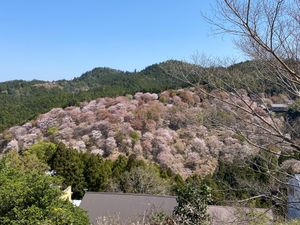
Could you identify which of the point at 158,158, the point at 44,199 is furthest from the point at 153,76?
the point at 44,199

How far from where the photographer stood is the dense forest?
169 inches

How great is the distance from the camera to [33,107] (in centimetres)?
4094

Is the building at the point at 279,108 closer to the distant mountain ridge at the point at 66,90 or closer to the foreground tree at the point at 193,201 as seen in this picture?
the foreground tree at the point at 193,201

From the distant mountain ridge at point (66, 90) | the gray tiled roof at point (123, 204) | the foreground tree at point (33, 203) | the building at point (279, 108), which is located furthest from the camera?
the distant mountain ridge at point (66, 90)

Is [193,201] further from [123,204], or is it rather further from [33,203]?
[33,203]

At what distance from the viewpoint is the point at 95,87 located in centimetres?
5034

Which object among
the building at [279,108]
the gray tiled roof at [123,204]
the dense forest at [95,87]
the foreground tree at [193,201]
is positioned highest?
the dense forest at [95,87]

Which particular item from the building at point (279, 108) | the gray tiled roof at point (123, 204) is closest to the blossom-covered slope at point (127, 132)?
the gray tiled roof at point (123, 204)

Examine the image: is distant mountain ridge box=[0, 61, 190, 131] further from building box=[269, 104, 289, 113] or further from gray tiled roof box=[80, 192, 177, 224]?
building box=[269, 104, 289, 113]

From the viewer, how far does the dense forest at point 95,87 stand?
429cm

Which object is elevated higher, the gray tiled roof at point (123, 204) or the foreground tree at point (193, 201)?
the foreground tree at point (193, 201)

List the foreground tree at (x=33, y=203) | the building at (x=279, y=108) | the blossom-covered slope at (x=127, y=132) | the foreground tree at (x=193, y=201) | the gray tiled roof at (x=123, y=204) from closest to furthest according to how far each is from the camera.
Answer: the building at (x=279, y=108) → the foreground tree at (x=33, y=203) → the foreground tree at (x=193, y=201) → the gray tiled roof at (x=123, y=204) → the blossom-covered slope at (x=127, y=132)

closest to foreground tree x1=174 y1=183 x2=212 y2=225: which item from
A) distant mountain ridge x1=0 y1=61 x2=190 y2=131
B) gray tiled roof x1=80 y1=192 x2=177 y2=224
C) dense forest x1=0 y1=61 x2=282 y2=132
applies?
gray tiled roof x1=80 y1=192 x2=177 y2=224

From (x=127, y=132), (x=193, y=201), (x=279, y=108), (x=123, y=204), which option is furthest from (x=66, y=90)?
(x=279, y=108)
